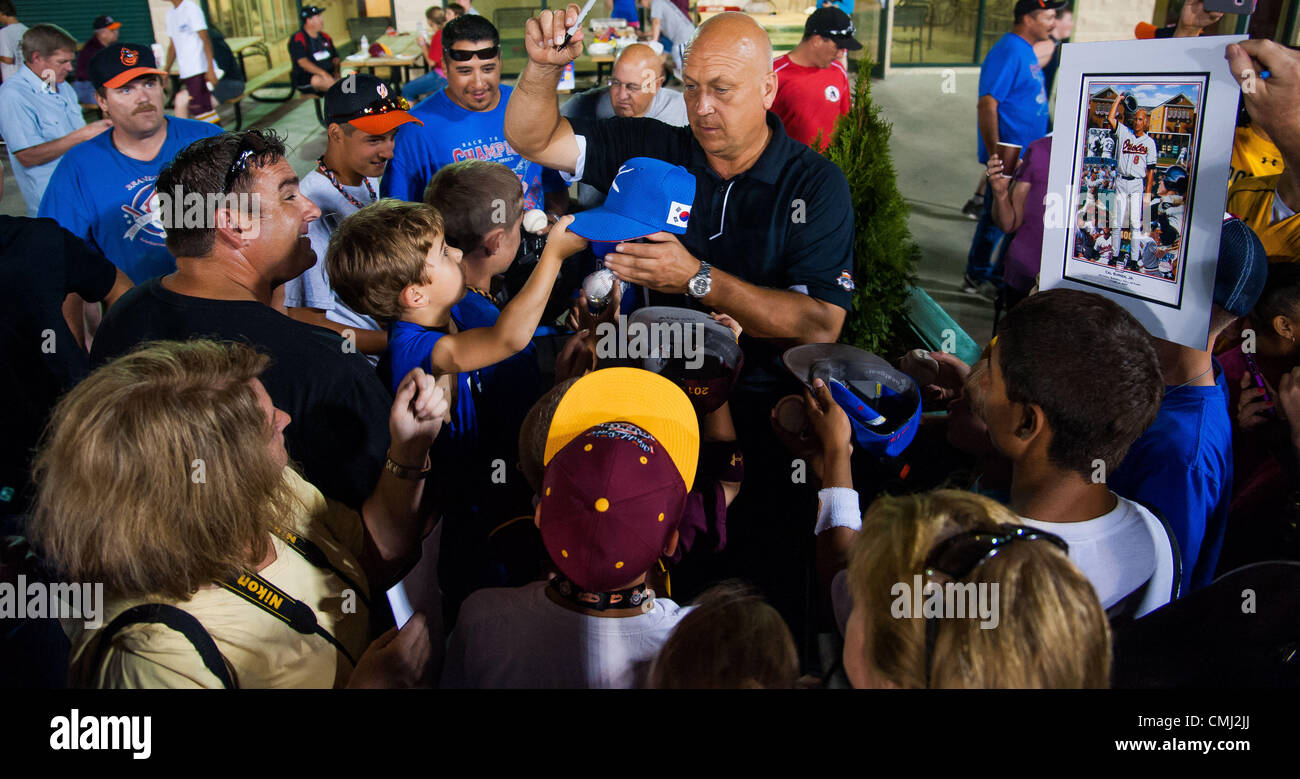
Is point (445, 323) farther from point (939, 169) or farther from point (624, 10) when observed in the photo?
point (624, 10)

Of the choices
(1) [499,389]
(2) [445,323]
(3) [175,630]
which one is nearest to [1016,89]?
(1) [499,389]

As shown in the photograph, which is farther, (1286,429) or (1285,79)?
(1286,429)

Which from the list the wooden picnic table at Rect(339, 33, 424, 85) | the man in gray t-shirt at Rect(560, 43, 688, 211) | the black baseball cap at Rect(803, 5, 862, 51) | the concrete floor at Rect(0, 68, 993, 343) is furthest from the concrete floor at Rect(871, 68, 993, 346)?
the wooden picnic table at Rect(339, 33, 424, 85)

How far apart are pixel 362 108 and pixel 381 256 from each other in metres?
1.95

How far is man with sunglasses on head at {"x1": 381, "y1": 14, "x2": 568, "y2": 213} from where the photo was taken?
4184 millimetres

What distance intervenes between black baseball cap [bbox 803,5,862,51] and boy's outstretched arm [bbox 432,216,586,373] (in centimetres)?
463

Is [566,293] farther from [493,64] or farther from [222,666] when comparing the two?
[222,666]

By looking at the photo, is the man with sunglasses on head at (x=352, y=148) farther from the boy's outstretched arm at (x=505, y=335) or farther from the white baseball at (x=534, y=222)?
the boy's outstretched arm at (x=505, y=335)

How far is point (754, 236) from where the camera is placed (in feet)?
8.30

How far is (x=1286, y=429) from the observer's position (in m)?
2.16

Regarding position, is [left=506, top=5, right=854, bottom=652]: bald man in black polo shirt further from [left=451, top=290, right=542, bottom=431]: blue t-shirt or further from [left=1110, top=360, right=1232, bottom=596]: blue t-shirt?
[left=1110, top=360, right=1232, bottom=596]: blue t-shirt

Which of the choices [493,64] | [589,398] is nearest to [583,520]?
[589,398]

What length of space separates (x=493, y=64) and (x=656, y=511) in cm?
357

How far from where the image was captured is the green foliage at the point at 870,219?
152 inches
